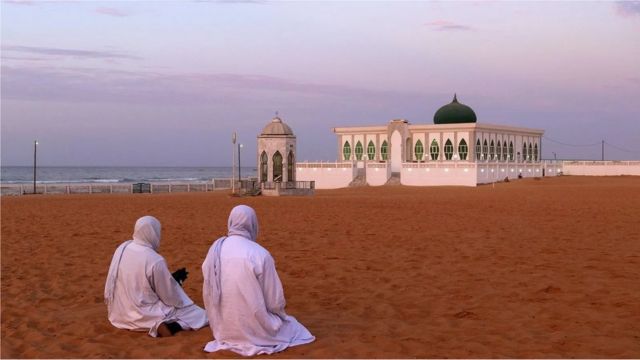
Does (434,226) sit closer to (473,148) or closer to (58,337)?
(58,337)

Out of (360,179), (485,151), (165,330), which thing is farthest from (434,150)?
(165,330)

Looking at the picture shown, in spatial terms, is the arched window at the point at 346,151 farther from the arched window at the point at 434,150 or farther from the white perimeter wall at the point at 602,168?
the white perimeter wall at the point at 602,168

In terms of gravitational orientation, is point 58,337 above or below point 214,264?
below

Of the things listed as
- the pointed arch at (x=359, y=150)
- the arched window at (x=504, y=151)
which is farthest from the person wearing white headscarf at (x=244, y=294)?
the arched window at (x=504, y=151)

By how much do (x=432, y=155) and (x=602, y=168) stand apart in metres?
14.8

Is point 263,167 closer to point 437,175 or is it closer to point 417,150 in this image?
point 437,175

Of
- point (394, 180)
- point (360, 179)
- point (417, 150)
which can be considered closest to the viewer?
point (394, 180)

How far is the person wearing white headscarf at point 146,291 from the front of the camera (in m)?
6.99

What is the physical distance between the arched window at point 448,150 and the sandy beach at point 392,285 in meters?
32.4

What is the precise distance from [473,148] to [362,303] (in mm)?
43325

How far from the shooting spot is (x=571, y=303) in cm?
830

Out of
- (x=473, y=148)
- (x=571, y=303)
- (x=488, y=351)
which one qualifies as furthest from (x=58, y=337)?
(x=473, y=148)

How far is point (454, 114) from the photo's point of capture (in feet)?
181

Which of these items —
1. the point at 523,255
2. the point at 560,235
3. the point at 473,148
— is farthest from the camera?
the point at 473,148
